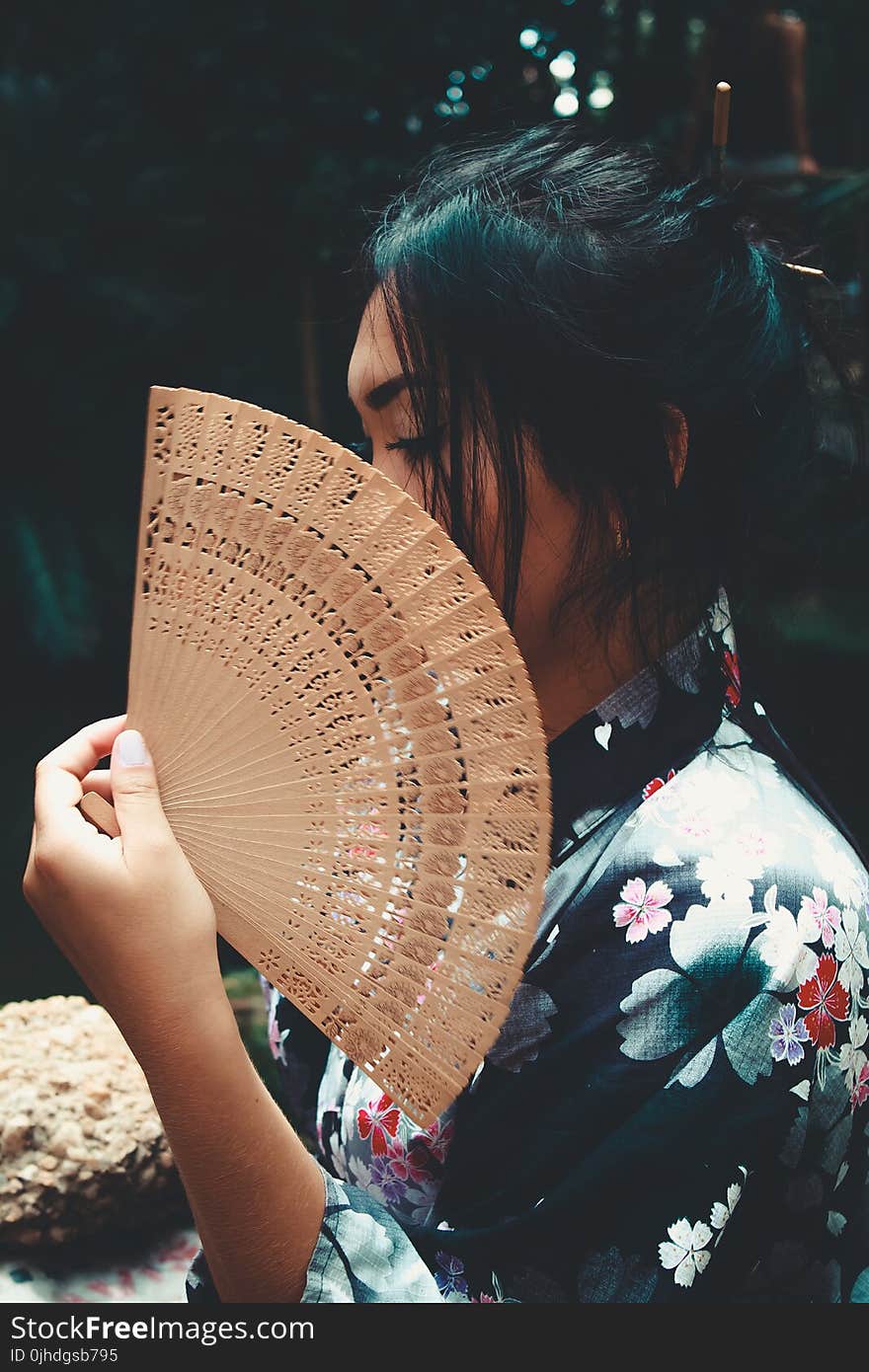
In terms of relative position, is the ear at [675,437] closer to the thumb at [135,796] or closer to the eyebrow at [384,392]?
the eyebrow at [384,392]

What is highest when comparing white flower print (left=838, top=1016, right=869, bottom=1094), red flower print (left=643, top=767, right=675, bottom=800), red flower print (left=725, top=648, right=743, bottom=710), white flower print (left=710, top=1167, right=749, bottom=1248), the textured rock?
red flower print (left=725, top=648, right=743, bottom=710)

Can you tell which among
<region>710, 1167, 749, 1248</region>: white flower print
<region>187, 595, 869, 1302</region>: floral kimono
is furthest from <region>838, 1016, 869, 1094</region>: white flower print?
<region>710, 1167, 749, 1248</region>: white flower print

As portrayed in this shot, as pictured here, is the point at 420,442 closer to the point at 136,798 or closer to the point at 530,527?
the point at 530,527

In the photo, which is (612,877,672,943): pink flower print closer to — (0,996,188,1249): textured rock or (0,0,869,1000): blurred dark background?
(0,0,869,1000): blurred dark background

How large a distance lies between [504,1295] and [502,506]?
2.11 ft

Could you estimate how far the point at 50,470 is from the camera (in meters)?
4.43

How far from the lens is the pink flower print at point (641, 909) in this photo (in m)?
0.92

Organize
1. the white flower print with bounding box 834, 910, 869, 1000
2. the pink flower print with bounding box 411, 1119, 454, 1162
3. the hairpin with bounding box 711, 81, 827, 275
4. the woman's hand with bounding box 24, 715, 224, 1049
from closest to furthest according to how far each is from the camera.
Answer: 1. the woman's hand with bounding box 24, 715, 224, 1049
2. the white flower print with bounding box 834, 910, 869, 1000
3. the pink flower print with bounding box 411, 1119, 454, 1162
4. the hairpin with bounding box 711, 81, 827, 275

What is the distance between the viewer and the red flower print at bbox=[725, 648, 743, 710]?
1097mm

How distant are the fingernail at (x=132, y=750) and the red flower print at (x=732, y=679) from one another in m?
0.55

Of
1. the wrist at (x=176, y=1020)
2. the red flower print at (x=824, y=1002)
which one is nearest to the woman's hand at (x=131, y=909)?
the wrist at (x=176, y=1020)

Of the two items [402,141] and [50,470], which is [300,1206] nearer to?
[402,141]

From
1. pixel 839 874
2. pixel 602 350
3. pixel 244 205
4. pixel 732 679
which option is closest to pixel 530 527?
pixel 602 350

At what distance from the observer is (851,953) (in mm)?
928
